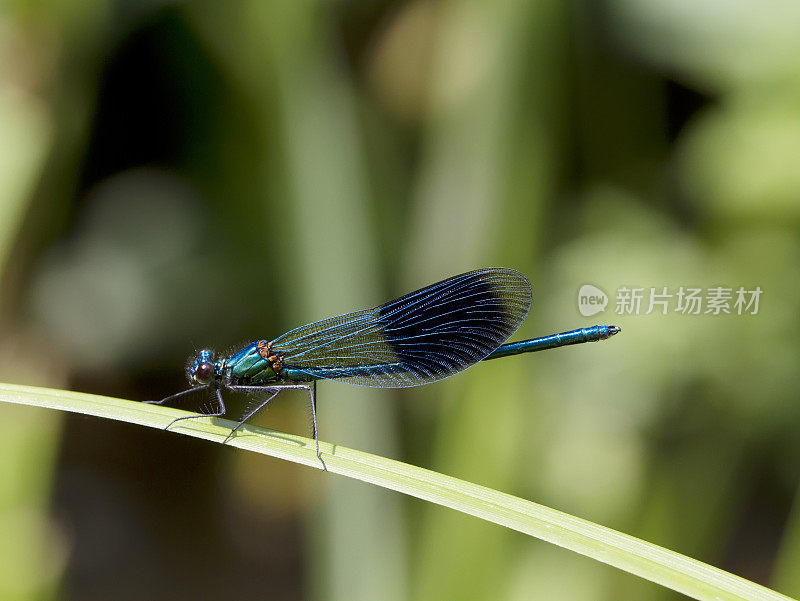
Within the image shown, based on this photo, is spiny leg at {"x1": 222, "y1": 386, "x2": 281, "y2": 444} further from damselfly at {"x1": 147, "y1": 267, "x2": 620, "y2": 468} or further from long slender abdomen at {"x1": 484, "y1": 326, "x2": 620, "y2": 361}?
long slender abdomen at {"x1": 484, "y1": 326, "x2": 620, "y2": 361}

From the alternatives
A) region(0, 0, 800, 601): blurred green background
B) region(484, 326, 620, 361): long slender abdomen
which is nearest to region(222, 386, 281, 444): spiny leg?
region(0, 0, 800, 601): blurred green background

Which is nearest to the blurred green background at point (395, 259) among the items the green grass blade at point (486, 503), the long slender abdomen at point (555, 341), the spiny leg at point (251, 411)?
the long slender abdomen at point (555, 341)

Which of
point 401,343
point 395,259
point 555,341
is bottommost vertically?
point 401,343

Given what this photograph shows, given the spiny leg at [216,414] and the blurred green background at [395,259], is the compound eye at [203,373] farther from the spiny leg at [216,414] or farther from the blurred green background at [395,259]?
the blurred green background at [395,259]

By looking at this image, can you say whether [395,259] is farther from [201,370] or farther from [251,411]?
[251,411]

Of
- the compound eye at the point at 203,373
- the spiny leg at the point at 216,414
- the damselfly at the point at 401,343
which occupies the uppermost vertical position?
the damselfly at the point at 401,343

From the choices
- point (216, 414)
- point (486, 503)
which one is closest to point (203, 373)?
point (216, 414)

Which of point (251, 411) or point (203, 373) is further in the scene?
point (203, 373)

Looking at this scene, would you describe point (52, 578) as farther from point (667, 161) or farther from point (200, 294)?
point (667, 161)
